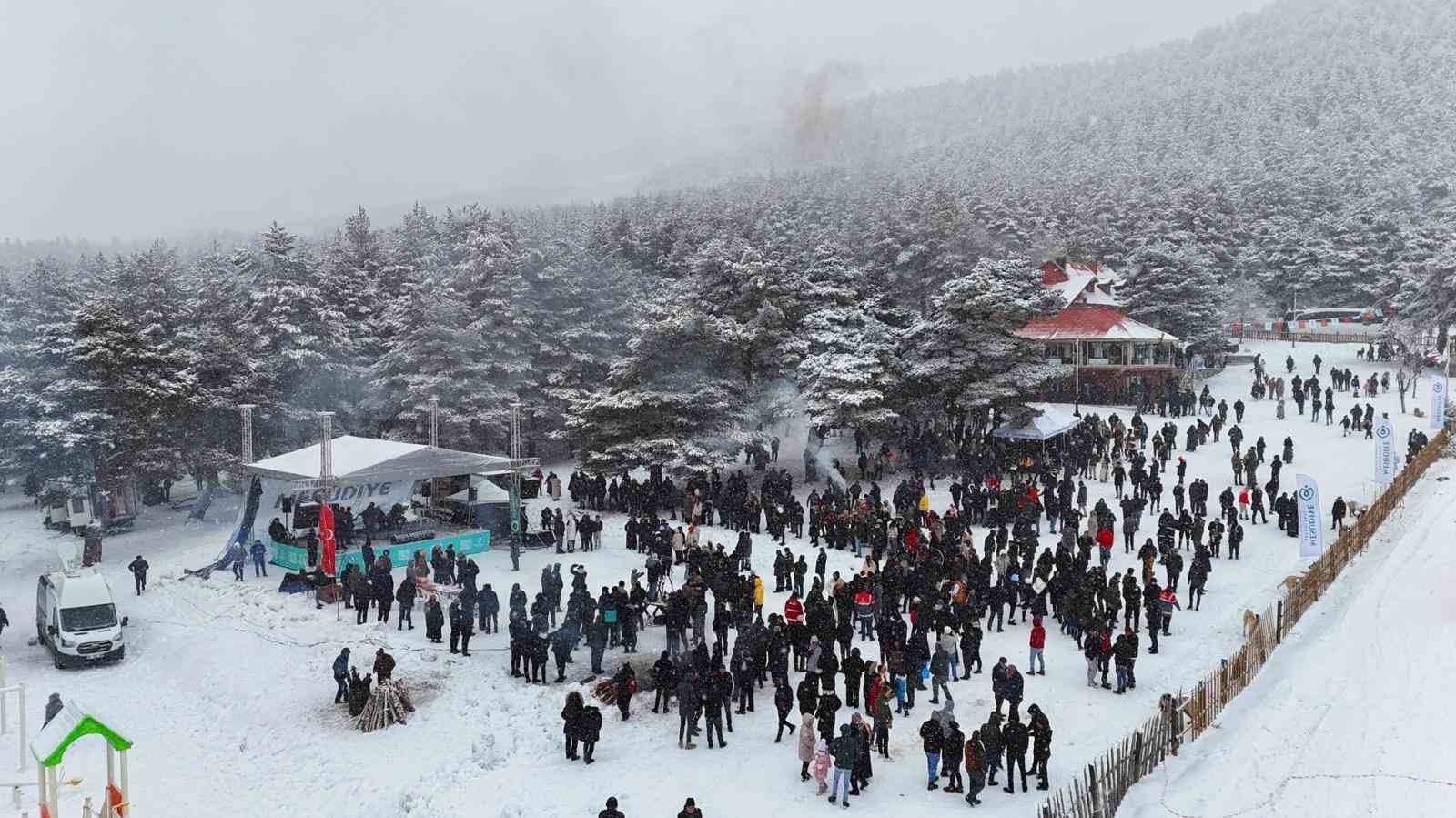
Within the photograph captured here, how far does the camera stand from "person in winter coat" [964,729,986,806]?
1230 centimetres

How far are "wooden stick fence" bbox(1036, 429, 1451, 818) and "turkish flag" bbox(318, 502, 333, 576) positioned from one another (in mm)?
16237

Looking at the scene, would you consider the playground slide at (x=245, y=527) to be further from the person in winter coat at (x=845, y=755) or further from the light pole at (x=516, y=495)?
the person in winter coat at (x=845, y=755)

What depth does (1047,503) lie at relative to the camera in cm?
2575

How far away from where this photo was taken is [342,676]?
670 inches

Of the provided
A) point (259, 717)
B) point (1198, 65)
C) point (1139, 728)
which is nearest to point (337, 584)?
point (259, 717)

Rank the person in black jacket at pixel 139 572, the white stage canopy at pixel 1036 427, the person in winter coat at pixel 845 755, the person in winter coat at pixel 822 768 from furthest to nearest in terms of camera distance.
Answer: the white stage canopy at pixel 1036 427 < the person in black jacket at pixel 139 572 < the person in winter coat at pixel 822 768 < the person in winter coat at pixel 845 755

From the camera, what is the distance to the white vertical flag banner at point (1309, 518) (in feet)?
68.8

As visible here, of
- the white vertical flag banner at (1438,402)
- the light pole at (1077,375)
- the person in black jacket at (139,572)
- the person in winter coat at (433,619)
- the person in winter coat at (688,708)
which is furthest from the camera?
the light pole at (1077,375)

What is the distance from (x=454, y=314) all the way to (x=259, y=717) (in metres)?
24.4

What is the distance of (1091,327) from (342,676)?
3970 cm

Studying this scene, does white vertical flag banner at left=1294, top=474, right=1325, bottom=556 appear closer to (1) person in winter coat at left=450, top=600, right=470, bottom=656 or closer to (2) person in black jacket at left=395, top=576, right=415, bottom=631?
(1) person in winter coat at left=450, top=600, right=470, bottom=656

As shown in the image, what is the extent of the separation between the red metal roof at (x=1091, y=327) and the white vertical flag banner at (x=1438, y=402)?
1257 centimetres

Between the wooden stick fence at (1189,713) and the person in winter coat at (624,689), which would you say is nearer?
the wooden stick fence at (1189,713)

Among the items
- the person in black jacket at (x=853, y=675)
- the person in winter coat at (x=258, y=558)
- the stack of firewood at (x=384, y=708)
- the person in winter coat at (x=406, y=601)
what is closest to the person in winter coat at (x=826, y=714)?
the person in black jacket at (x=853, y=675)
